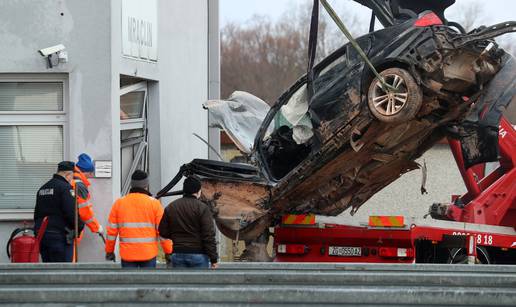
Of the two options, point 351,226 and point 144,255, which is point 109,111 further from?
point 144,255

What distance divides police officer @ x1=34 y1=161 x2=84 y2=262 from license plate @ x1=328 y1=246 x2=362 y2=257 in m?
3.27

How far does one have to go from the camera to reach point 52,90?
13.9 metres

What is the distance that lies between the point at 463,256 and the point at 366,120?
3.23m

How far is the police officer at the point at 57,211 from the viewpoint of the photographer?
12.0 metres

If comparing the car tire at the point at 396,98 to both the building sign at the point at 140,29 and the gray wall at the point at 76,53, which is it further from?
the building sign at the point at 140,29

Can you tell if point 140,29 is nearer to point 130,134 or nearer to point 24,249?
point 130,134

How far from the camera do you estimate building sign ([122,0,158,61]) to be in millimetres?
14586

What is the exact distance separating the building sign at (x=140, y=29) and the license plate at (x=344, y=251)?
157 inches

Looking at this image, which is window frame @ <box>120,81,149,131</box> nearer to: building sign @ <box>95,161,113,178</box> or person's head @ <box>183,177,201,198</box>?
building sign @ <box>95,161,113,178</box>

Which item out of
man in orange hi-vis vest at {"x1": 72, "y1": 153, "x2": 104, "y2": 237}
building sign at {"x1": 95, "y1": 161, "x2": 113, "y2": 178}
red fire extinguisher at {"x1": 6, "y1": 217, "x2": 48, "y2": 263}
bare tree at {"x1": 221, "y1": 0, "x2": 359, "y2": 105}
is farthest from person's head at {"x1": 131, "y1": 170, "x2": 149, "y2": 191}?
bare tree at {"x1": 221, "y1": 0, "x2": 359, "y2": 105}

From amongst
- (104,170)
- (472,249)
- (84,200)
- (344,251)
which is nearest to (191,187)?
(84,200)

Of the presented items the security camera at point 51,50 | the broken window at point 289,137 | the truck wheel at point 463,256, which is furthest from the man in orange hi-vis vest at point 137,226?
the truck wheel at point 463,256

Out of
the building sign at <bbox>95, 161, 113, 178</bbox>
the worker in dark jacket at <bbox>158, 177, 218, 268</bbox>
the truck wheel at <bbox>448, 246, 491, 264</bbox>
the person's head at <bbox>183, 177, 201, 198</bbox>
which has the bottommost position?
the truck wheel at <bbox>448, 246, 491, 264</bbox>

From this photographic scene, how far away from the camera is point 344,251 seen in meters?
13.2
